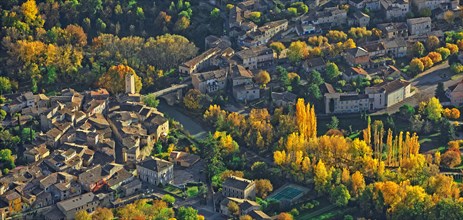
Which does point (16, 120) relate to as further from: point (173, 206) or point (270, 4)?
point (270, 4)

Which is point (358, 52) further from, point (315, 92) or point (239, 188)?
point (239, 188)

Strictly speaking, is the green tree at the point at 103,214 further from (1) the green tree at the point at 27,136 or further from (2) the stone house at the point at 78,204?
(1) the green tree at the point at 27,136

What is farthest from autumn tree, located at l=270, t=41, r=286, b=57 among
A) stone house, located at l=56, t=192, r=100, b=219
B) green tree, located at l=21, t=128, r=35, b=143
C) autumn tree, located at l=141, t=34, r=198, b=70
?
stone house, located at l=56, t=192, r=100, b=219

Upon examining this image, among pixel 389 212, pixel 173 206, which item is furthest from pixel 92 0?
pixel 389 212

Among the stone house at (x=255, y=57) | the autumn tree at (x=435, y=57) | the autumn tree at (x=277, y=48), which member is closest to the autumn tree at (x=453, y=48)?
the autumn tree at (x=435, y=57)

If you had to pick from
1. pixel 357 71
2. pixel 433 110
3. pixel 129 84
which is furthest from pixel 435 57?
pixel 129 84
